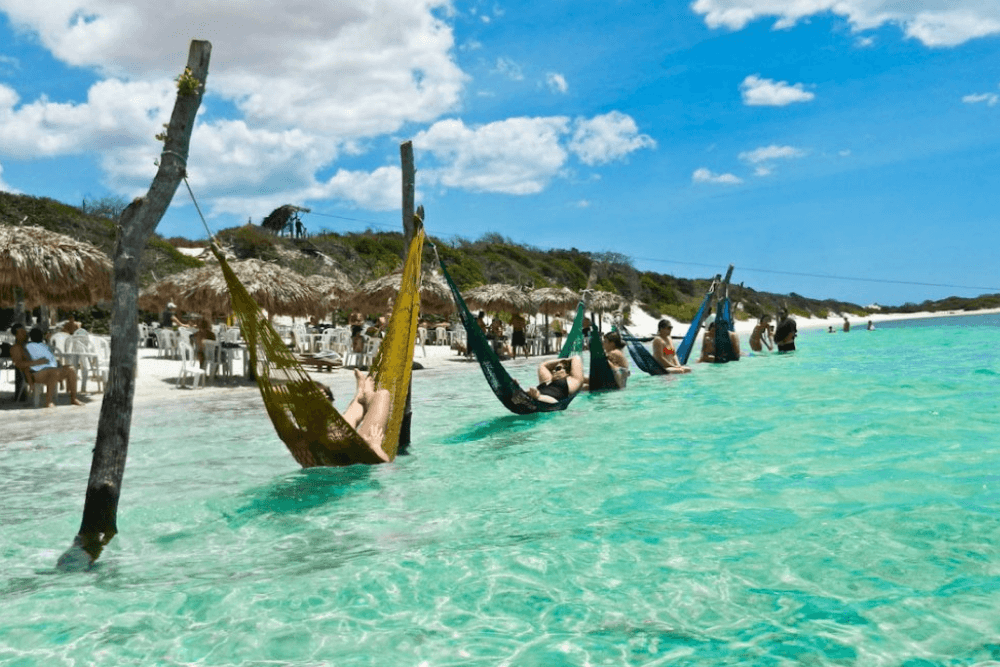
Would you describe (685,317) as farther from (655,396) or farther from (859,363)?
(655,396)

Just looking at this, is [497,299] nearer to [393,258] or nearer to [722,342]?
[722,342]

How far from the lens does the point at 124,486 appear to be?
185 inches

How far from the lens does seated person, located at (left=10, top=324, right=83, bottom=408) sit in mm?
7535

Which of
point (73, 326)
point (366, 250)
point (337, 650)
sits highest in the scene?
point (366, 250)

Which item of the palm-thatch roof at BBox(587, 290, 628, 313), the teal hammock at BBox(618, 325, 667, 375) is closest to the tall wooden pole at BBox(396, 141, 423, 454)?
the teal hammock at BBox(618, 325, 667, 375)

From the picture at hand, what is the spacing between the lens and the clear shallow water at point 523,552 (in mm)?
2568

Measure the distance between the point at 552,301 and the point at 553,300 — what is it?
3.3 inches

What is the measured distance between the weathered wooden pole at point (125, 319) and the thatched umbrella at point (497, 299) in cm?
1359

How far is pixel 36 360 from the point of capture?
7.57 metres

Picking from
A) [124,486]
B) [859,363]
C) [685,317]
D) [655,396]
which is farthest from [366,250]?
[124,486]

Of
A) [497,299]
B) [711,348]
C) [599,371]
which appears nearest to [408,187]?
[599,371]

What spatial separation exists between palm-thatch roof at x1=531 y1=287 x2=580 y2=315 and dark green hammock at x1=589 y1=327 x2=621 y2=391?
9266 mm

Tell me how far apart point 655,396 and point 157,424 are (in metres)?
5.53

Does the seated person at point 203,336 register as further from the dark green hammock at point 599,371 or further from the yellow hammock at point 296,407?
the yellow hammock at point 296,407
